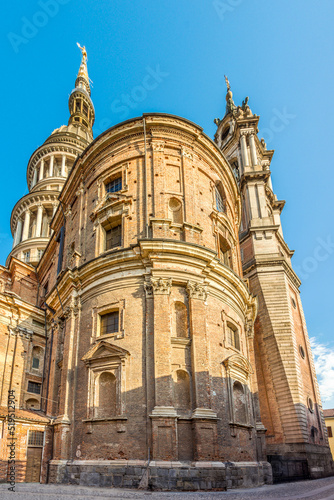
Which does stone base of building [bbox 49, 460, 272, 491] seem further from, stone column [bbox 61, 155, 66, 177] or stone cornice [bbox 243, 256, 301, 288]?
stone column [bbox 61, 155, 66, 177]

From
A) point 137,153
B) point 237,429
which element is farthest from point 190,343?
→ point 137,153

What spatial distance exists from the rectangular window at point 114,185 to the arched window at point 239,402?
12501 mm

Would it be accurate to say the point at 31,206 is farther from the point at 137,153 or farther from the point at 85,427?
the point at 85,427

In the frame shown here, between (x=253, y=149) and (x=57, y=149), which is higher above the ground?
(x=57, y=149)

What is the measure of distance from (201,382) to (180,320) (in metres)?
3.01

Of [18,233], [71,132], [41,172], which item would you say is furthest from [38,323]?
[71,132]

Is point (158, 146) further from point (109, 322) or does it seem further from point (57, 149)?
point (57, 149)

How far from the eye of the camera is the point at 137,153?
74.6 ft

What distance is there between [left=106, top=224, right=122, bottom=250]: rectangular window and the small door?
34.5 feet

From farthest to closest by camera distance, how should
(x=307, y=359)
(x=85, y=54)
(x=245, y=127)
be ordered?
(x=85, y=54) < (x=245, y=127) < (x=307, y=359)

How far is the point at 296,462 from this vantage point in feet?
81.5

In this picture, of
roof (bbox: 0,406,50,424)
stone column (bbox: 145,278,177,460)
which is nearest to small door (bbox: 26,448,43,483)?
roof (bbox: 0,406,50,424)

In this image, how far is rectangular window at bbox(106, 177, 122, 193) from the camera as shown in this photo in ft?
75.6

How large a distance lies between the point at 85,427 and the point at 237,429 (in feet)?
22.2
